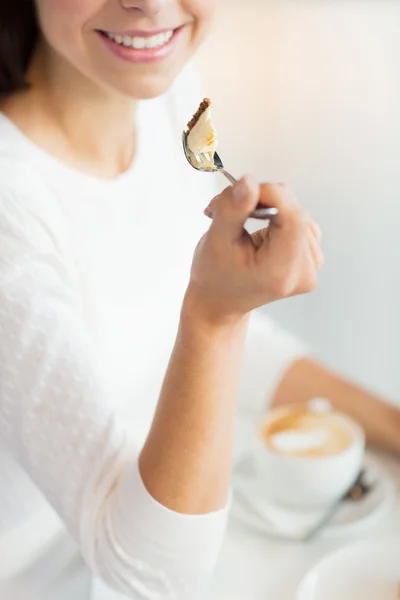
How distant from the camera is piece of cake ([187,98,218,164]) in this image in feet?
1.06

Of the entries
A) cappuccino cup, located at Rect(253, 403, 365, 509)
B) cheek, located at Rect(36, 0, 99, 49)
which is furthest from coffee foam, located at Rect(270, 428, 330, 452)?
cheek, located at Rect(36, 0, 99, 49)

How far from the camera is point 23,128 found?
46cm

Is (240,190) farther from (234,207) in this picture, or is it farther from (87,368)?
(87,368)

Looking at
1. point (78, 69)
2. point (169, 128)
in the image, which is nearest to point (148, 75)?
point (78, 69)

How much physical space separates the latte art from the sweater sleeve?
0.16m

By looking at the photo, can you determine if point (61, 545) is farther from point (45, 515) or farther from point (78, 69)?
point (78, 69)

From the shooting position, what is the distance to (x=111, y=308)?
49 cm

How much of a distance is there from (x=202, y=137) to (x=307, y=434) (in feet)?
1.03

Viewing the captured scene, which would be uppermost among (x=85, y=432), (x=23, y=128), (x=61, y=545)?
(x=23, y=128)

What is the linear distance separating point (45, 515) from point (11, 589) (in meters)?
0.05

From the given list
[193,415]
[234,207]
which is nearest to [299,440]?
[193,415]

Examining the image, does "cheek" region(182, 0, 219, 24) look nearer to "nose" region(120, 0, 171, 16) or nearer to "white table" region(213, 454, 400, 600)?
"nose" region(120, 0, 171, 16)

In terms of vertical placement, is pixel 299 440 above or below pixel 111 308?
below

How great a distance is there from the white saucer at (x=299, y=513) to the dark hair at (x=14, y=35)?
34cm
